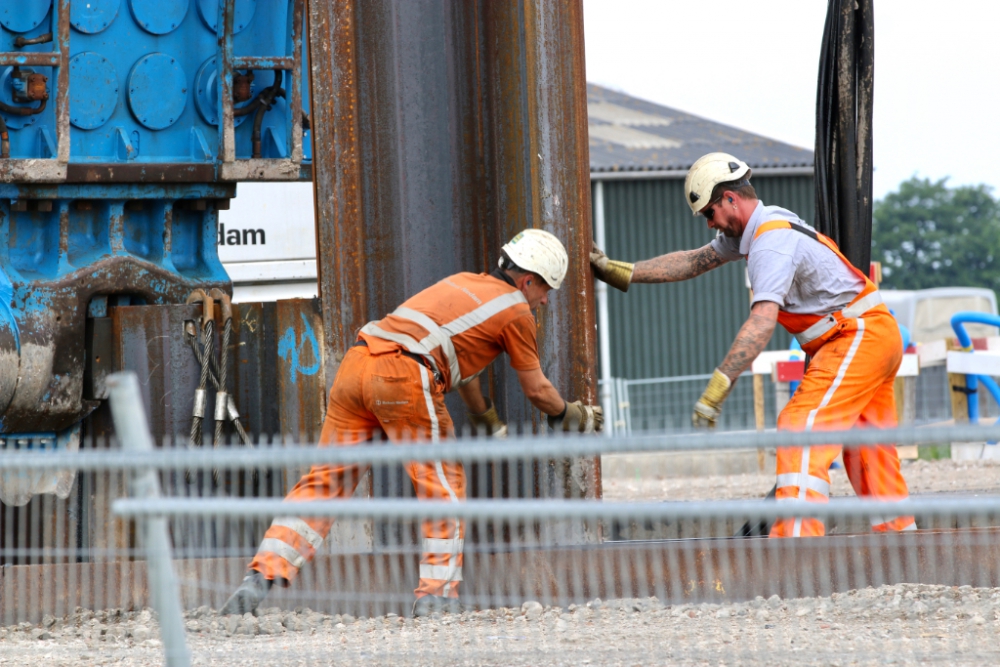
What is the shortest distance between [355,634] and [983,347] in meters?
11.5

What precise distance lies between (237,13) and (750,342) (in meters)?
3.26

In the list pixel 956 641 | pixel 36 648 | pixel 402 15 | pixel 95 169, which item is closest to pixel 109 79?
pixel 95 169

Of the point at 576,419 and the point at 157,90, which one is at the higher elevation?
the point at 157,90

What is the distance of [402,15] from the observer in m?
5.32

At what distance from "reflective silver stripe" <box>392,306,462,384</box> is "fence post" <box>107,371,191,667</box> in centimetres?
221

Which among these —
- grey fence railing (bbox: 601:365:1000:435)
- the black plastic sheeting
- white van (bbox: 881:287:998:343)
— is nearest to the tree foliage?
white van (bbox: 881:287:998:343)

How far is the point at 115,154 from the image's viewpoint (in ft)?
19.9

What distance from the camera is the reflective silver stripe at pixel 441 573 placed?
457cm

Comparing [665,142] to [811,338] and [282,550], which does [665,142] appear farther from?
[282,550]

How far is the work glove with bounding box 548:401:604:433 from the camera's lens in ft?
16.7

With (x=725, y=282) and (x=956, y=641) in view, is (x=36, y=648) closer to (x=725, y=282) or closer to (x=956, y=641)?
(x=956, y=641)

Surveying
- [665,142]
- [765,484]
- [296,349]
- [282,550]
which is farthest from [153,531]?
[665,142]

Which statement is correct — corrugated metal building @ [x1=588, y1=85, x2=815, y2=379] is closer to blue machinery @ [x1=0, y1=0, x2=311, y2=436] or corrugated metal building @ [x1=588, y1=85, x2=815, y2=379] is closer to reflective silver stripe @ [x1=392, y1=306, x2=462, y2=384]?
blue machinery @ [x1=0, y1=0, x2=311, y2=436]

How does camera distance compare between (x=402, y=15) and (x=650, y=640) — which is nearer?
(x=650, y=640)
